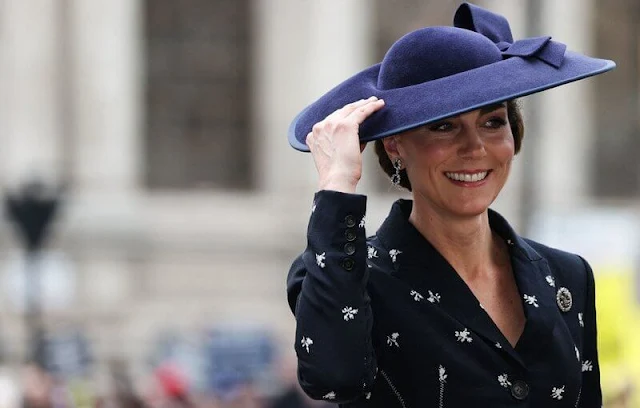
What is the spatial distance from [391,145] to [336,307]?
434mm

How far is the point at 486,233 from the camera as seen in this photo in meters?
3.82

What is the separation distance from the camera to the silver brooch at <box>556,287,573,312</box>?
3.81m

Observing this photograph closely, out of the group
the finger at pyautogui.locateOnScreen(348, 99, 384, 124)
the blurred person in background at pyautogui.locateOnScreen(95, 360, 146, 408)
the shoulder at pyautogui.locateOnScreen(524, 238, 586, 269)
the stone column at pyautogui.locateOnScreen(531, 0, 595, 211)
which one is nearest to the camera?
the finger at pyautogui.locateOnScreen(348, 99, 384, 124)

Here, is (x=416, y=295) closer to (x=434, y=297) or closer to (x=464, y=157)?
(x=434, y=297)

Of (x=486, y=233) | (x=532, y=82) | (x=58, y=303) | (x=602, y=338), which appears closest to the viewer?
(x=532, y=82)

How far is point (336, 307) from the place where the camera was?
3484mm

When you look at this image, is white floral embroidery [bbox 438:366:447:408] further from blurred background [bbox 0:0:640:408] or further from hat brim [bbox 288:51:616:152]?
blurred background [bbox 0:0:640:408]

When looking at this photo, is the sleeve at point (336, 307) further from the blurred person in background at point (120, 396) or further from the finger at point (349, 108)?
the blurred person in background at point (120, 396)

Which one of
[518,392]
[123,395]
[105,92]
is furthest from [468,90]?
[105,92]

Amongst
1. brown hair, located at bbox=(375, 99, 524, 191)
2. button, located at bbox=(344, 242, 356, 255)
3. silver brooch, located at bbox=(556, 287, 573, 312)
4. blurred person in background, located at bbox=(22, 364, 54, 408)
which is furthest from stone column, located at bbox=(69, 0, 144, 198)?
button, located at bbox=(344, 242, 356, 255)

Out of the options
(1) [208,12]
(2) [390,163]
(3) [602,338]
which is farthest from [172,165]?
(2) [390,163]

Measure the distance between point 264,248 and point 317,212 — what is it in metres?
25.6

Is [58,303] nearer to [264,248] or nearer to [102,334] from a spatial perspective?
[102,334]

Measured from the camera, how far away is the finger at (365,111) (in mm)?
3596
